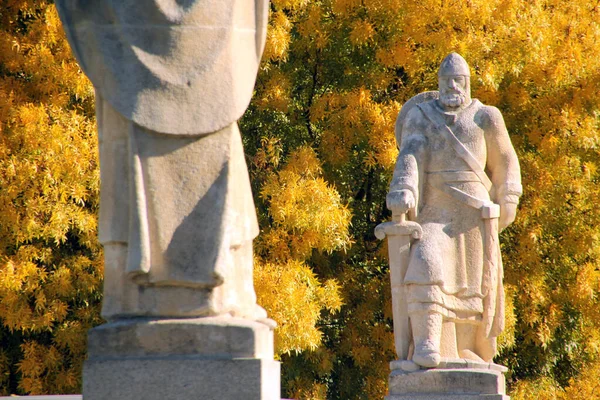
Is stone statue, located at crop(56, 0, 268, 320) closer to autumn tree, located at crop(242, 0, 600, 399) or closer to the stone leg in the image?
the stone leg

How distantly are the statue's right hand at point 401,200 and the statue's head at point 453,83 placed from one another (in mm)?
933

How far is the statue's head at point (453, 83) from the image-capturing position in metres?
10.7

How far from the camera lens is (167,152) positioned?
5.77m

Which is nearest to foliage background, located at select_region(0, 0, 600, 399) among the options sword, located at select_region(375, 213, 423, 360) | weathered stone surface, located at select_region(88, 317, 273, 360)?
sword, located at select_region(375, 213, 423, 360)

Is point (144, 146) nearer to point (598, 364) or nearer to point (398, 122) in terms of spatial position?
point (398, 122)

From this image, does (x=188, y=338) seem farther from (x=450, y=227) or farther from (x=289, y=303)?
(x=289, y=303)

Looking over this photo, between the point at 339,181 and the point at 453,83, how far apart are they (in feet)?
15.7

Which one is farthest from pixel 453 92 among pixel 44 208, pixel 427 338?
pixel 44 208

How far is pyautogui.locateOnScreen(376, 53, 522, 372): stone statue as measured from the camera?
10281 mm

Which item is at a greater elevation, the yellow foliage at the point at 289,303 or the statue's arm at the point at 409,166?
the statue's arm at the point at 409,166

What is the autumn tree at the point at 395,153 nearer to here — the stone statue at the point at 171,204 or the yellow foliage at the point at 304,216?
the yellow foliage at the point at 304,216

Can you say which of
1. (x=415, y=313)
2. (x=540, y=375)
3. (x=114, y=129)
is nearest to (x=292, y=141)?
(x=540, y=375)

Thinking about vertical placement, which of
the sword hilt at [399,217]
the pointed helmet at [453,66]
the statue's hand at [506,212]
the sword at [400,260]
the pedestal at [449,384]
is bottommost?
the pedestal at [449,384]

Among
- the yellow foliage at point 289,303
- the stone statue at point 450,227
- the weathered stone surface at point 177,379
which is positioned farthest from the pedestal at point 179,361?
the yellow foliage at point 289,303
